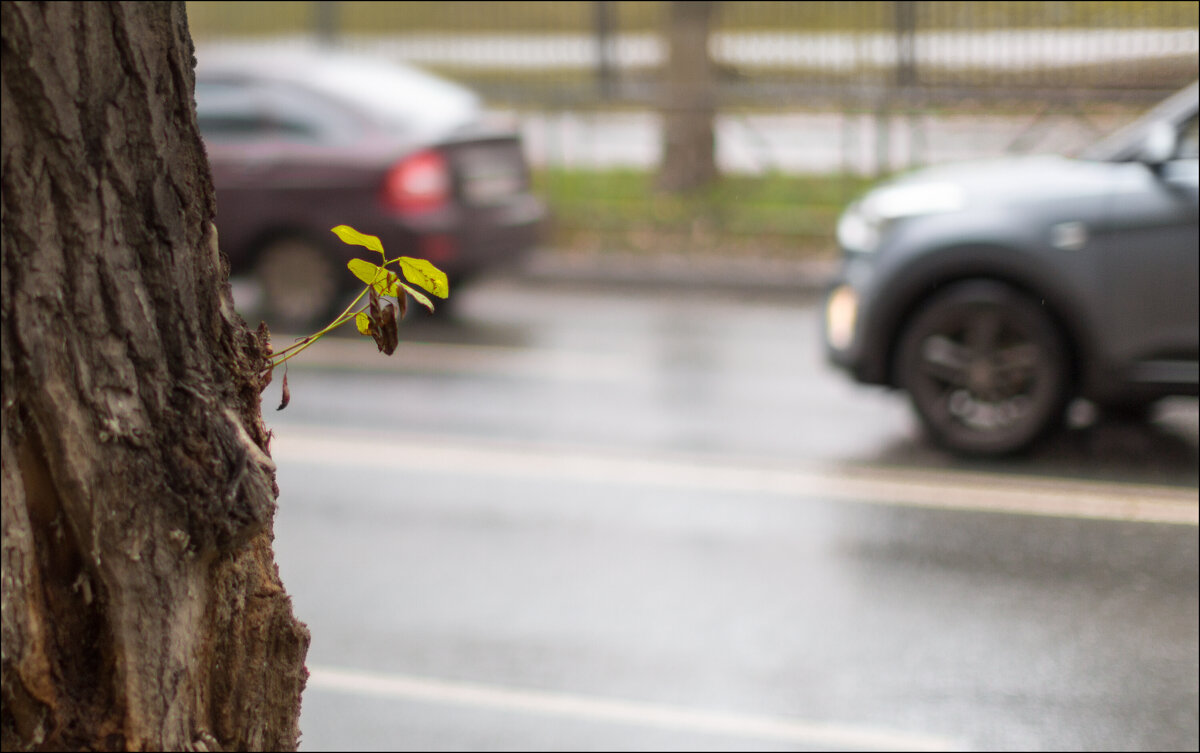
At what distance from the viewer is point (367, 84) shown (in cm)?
1198

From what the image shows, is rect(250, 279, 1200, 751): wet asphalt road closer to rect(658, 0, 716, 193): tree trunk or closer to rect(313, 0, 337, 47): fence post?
rect(658, 0, 716, 193): tree trunk

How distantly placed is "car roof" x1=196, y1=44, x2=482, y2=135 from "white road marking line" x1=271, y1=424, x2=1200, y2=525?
3694 millimetres

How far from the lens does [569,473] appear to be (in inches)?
301

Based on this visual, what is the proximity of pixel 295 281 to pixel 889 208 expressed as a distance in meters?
5.20

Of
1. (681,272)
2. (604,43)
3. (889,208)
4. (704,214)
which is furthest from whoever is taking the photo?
(604,43)

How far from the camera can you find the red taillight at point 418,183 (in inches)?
444

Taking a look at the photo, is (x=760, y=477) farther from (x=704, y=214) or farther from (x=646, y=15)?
(x=646, y=15)

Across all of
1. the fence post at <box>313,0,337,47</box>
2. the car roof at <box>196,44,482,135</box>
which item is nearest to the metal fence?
the fence post at <box>313,0,337,47</box>

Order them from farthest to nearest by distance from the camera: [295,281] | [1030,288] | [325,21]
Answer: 1. [325,21]
2. [295,281]
3. [1030,288]

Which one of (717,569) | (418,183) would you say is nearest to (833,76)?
(418,183)

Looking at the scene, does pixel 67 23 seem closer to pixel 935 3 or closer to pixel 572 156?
pixel 572 156

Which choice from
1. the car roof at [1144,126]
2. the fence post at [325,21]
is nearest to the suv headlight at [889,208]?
the car roof at [1144,126]

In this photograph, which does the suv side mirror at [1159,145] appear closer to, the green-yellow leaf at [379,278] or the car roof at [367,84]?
the green-yellow leaf at [379,278]

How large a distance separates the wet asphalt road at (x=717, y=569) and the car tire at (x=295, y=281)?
1655 millimetres
